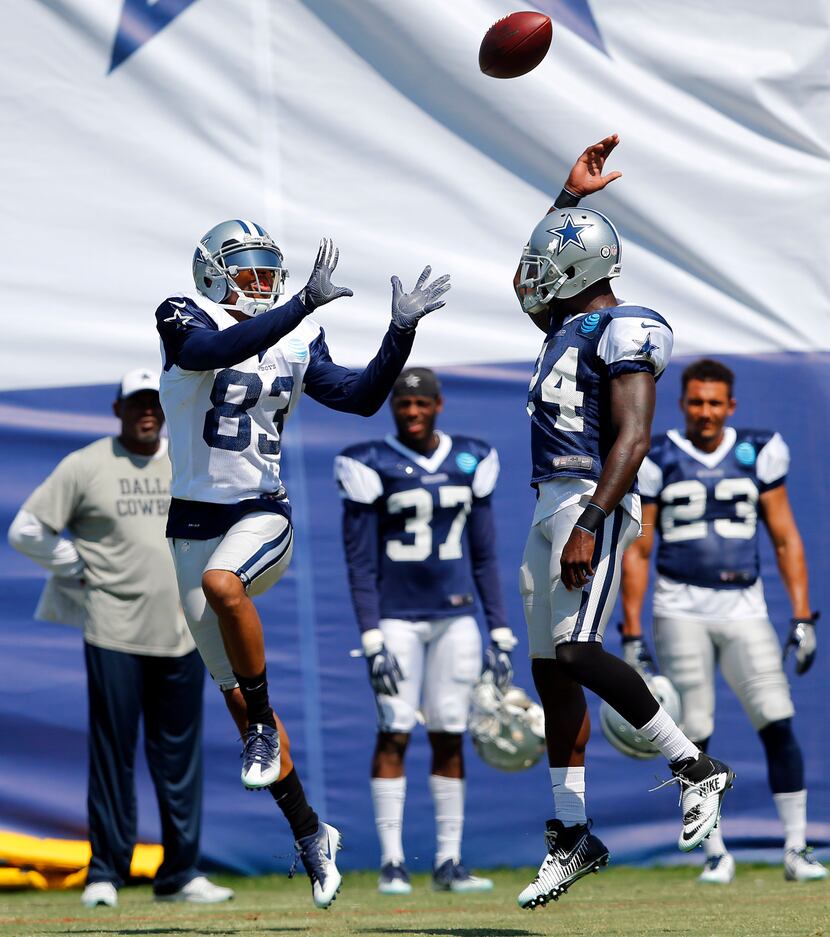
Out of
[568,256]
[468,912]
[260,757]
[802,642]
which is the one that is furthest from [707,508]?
[260,757]

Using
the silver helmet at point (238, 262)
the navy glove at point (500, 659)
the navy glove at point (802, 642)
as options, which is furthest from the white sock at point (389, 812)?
the silver helmet at point (238, 262)

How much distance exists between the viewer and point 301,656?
7.05 m

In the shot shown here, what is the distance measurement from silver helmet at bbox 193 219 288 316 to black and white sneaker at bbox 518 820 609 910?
1.69 metres

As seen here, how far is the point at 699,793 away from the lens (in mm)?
4133

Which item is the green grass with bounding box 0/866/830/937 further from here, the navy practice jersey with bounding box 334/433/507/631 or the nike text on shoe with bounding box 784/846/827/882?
→ the navy practice jersey with bounding box 334/433/507/631

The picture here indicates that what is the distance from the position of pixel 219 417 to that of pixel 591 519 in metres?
1.12

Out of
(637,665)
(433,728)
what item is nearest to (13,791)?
(433,728)

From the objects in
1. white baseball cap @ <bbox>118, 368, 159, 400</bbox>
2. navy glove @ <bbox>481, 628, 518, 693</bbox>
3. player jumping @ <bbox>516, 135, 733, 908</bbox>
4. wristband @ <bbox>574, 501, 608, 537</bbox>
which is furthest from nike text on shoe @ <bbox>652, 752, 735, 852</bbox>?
white baseball cap @ <bbox>118, 368, 159, 400</bbox>

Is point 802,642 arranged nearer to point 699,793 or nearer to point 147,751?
point 699,793

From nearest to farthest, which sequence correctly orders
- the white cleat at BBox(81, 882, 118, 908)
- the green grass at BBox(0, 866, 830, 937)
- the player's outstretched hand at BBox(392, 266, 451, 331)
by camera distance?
the green grass at BBox(0, 866, 830, 937)
the player's outstretched hand at BBox(392, 266, 451, 331)
the white cleat at BBox(81, 882, 118, 908)

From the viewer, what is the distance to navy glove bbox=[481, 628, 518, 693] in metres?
6.30

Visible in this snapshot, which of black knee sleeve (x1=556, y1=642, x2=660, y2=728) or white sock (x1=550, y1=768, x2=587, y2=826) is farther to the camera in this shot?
white sock (x1=550, y1=768, x2=587, y2=826)

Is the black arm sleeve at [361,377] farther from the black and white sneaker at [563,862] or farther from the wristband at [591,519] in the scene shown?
the black and white sneaker at [563,862]

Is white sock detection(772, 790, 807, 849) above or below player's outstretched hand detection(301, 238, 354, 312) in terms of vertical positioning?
below
